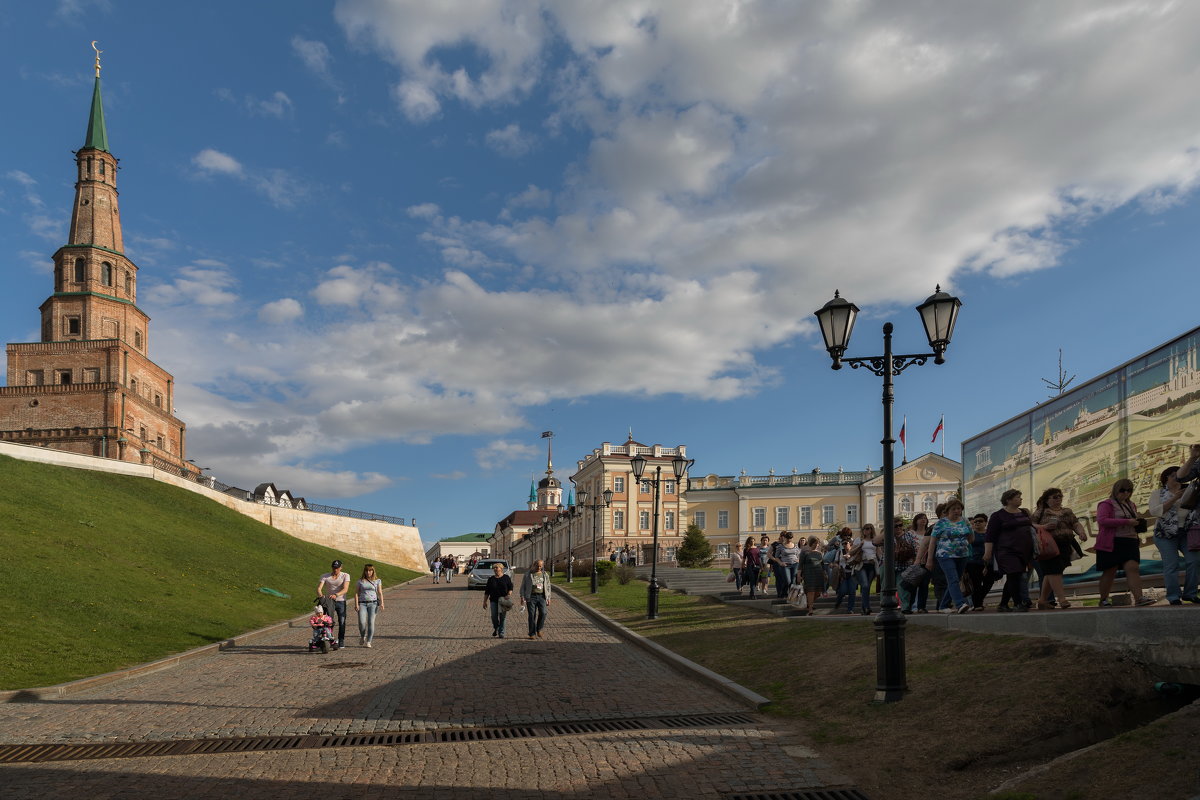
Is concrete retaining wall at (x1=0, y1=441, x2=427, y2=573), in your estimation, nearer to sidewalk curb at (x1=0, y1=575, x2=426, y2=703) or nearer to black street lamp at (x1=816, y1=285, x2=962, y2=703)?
sidewalk curb at (x1=0, y1=575, x2=426, y2=703)

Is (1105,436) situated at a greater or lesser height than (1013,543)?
greater

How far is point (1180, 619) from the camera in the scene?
7574mm

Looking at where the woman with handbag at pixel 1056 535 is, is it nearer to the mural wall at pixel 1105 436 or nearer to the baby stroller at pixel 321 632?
the mural wall at pixel 1105 436

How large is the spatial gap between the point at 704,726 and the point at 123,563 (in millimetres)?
22973

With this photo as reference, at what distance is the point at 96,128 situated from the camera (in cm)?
7300

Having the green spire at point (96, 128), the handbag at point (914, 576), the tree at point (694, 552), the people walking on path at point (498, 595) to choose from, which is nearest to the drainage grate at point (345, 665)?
the people walking on path at point (498, 595)

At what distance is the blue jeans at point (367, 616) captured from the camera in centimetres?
1767

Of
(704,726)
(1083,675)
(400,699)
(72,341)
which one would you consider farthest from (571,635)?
(72,341)

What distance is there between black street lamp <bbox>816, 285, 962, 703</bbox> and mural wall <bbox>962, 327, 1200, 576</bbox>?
4.64 m

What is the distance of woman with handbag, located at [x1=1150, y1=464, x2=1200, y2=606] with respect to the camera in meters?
9.37

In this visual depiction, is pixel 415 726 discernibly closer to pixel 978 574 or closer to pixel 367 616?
pixel 978 574

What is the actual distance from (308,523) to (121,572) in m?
40.7

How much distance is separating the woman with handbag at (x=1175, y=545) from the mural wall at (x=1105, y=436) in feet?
10.3

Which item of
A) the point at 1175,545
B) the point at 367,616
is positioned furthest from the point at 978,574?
the point at 367,616
